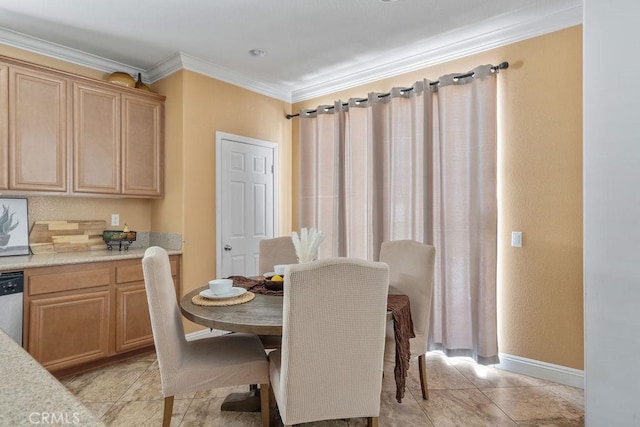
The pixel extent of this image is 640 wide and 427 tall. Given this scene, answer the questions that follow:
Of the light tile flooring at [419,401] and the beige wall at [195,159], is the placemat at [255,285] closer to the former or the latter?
the light tile flooring at [419,401]

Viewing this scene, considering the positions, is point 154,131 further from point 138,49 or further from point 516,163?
point 516,163

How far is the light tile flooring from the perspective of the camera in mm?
2188

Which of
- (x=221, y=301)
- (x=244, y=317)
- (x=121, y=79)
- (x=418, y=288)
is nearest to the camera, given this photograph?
(x=244, y=317)

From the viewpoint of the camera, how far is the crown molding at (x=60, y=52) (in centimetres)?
294

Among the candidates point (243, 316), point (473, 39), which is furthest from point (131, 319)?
point (473, 39)

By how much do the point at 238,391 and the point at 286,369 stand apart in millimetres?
1250

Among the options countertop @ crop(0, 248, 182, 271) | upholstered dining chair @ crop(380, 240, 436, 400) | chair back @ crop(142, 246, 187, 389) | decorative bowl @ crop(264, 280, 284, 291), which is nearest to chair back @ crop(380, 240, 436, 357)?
upholstered dining chair @ crop(380, 240, 436, 400)

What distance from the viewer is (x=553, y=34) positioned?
2.69m

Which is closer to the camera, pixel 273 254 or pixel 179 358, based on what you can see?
pixel 179 358

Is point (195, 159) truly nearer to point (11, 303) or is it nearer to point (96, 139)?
point (96, 139)

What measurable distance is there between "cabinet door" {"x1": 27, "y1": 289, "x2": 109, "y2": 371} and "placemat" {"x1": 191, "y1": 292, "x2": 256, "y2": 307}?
134cm

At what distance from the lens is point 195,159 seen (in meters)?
3.55

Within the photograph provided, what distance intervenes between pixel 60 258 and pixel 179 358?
1646 millimetres

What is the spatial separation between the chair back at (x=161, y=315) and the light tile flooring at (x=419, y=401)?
0.60 metres
